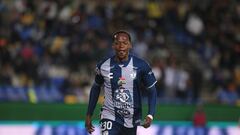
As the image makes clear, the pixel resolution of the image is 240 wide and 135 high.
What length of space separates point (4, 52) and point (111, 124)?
8.56m

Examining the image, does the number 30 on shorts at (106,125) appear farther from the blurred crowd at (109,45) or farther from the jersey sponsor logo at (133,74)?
the blurred crowd at (109,45)

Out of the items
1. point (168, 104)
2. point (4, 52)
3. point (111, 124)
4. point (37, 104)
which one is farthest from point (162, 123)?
point (111, 124)

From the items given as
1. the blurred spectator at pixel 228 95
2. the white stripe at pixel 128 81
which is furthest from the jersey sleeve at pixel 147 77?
the blurred spectator at pixel 228 95

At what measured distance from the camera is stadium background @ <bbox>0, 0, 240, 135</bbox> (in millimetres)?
15320

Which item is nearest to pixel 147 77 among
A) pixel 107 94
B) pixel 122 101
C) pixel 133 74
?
pixel 133 74

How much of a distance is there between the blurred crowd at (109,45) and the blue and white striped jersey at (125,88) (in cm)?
782

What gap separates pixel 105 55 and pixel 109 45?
37 cm

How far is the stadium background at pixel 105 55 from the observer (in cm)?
1532

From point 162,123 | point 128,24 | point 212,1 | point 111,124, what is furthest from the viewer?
point 212,1

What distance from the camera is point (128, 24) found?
1775 centimetres

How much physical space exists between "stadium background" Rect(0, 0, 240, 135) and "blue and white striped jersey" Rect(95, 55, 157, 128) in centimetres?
627

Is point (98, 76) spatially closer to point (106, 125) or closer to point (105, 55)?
point (106, 125)

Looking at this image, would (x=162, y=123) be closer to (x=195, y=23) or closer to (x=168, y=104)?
(x=168, y=104)

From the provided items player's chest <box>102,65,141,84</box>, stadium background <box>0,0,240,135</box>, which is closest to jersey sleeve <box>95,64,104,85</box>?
player's chest <box>102,65,141,84</box>
